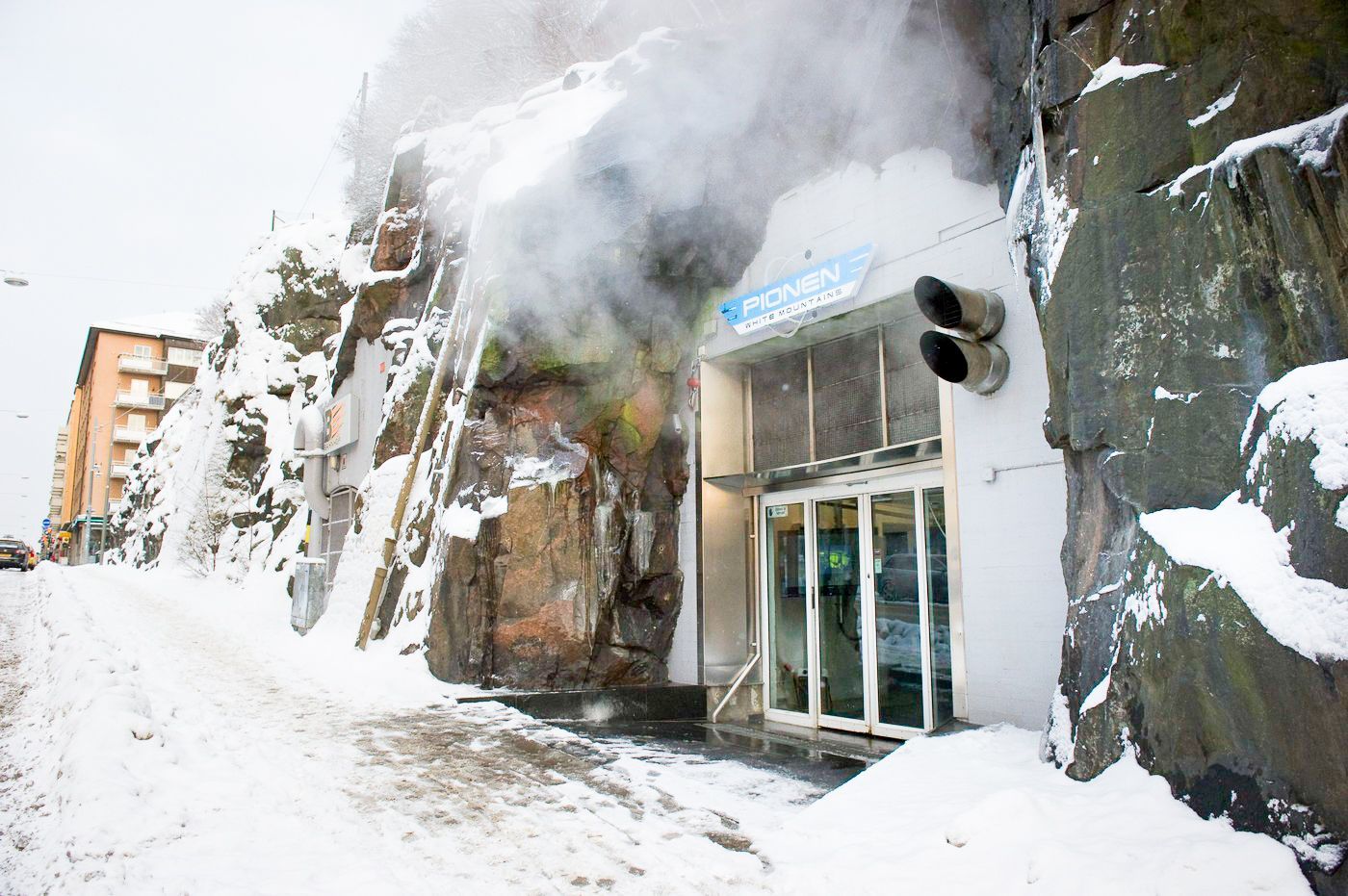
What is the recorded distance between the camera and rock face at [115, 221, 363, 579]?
23.7 metres

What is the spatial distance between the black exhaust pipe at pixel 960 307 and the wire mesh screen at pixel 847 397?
1.52 m

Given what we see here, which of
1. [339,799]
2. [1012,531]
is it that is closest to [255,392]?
[339,799]

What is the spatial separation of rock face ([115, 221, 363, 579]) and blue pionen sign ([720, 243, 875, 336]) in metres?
17.5

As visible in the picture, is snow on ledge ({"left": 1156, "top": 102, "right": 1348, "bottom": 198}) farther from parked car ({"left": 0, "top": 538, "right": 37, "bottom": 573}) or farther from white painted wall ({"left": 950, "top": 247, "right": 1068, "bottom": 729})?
parked car ({"left": 0, "top": 538, "right": 37, "bottom": 573})

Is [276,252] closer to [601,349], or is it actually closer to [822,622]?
[601,349]

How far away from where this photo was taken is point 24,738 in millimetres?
5199

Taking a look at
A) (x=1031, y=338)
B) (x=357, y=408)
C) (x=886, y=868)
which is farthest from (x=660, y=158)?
(x=357, y=408)

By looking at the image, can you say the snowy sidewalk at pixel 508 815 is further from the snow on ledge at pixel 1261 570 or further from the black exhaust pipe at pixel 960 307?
the black exhaust pipe at pixel 960 307

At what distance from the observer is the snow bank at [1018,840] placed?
8.80ft

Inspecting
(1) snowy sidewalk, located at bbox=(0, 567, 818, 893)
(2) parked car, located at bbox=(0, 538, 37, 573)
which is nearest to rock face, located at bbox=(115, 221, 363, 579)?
(2) parked car, located at bbox=(0, 538, 37, 573)

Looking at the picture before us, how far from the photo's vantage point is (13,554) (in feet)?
101

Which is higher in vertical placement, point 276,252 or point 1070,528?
point 276,252

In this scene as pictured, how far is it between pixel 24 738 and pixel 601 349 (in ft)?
17.1

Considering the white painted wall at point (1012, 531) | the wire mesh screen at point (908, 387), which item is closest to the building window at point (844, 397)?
the wire mesh screen at point (908, 387)
